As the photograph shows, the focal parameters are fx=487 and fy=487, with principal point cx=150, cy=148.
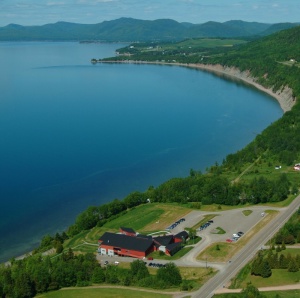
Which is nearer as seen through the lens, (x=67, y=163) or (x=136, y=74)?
(x=67, y=163)

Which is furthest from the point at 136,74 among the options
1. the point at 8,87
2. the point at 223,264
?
the point at 223,264

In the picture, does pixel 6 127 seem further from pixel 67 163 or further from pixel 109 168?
pixel 109 168

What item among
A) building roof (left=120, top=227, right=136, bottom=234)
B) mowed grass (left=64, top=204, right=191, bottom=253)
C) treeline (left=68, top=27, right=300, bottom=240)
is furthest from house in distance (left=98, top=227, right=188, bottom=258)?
treeline (left=68, top=27, right=300, bottom=240)

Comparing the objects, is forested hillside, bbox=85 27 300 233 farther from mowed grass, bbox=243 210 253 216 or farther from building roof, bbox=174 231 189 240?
building roof, bbox=174 231 189 240

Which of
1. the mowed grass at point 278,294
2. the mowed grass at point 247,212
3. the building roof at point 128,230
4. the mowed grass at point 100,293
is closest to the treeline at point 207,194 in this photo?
the mowed grass at point 247,212

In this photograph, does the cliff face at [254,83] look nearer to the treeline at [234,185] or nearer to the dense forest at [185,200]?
the treeline at [234,185]

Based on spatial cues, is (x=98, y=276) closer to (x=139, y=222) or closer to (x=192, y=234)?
(x=192, y=234)
